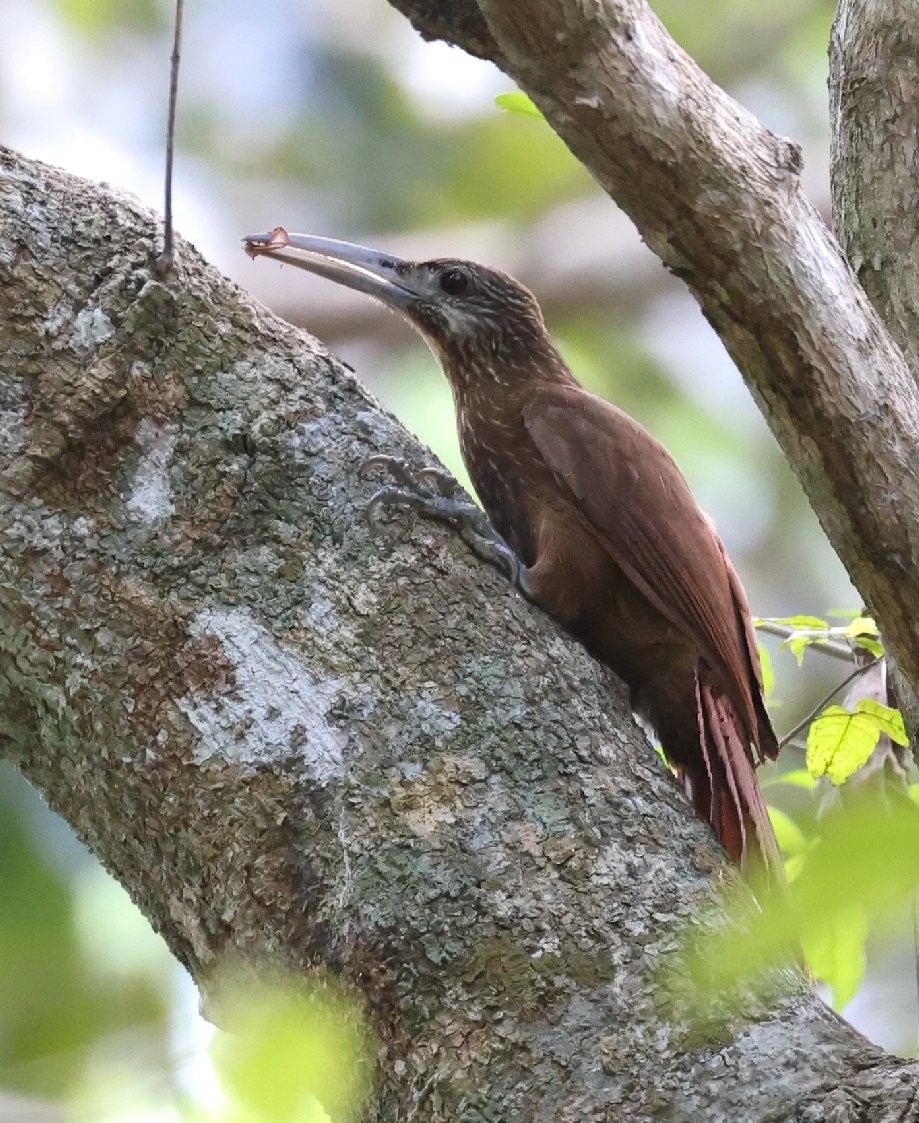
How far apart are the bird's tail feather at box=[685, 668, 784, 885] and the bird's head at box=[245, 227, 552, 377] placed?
0.95m

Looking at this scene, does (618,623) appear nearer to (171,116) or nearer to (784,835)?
(784,835)

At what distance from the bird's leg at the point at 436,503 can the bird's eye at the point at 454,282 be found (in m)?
1.06

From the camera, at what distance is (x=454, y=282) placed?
3000 millimetres

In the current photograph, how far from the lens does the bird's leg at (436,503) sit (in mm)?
1842

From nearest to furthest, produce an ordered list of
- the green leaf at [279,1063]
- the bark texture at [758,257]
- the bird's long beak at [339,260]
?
1. the green leaf at [279,1063]
2. the bark texture at [758,257]
3. the bird's long beak at [339,260]

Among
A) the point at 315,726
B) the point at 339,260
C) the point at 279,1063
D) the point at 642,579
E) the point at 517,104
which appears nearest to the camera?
the point at 279,1063

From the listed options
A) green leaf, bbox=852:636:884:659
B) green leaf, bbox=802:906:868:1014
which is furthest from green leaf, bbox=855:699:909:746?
green leaf, bbox=802:906:868:1014

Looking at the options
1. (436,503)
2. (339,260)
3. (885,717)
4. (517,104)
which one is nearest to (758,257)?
(436,503)

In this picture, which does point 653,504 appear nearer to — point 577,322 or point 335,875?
point 335,875

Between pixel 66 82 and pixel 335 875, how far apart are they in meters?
5.84

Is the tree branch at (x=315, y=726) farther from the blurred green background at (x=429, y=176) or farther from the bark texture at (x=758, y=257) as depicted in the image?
the blurred green background at (x=429, y=176)

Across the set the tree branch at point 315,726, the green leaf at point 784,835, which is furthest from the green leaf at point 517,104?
the green leaf at point 784,835

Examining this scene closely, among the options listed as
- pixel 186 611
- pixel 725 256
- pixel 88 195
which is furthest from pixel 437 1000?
pixel 88 195

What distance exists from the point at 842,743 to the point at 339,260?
4.72ft
